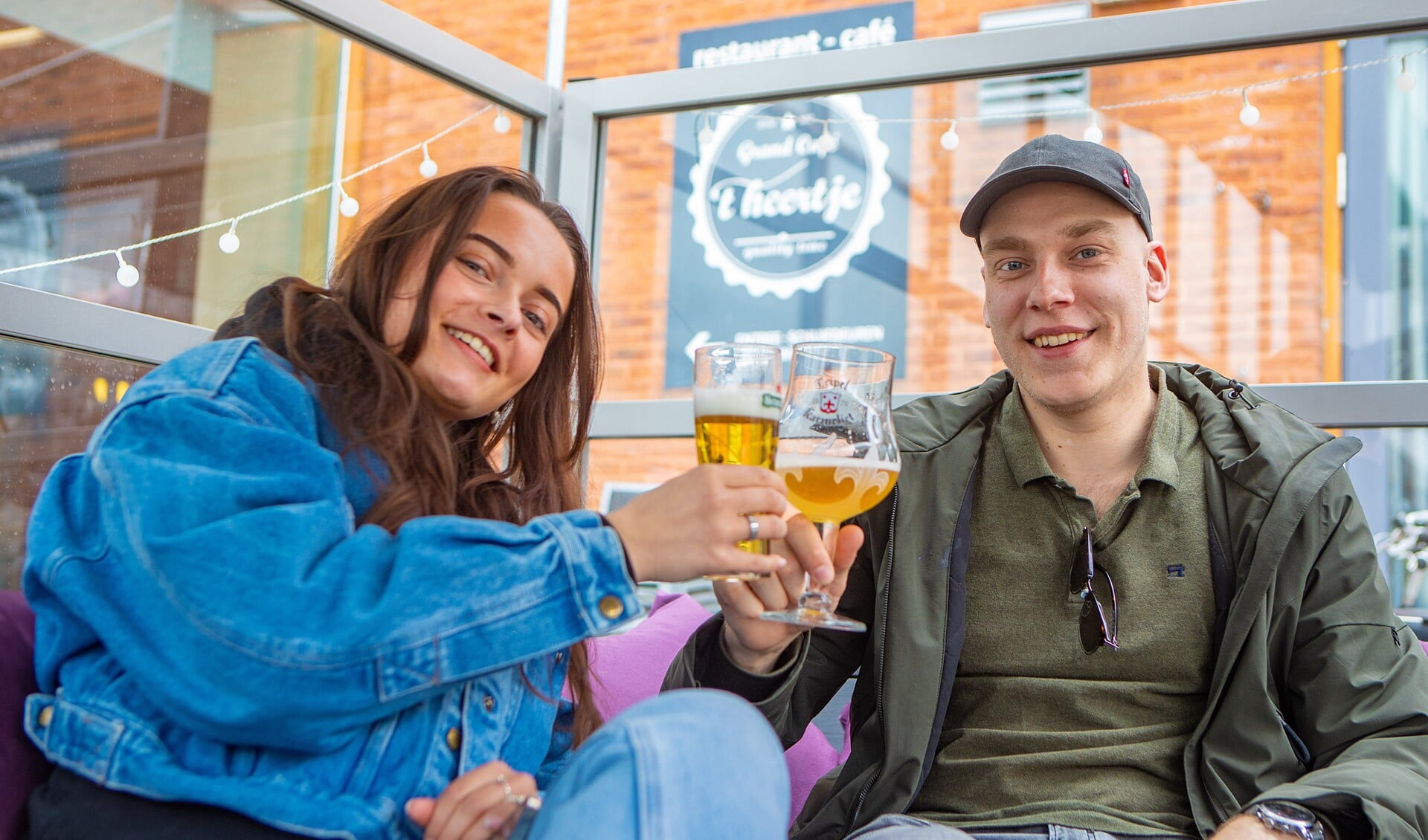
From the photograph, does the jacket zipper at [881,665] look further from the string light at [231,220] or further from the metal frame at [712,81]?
the string light at [231,220]

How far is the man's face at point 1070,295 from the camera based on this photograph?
6.10ft

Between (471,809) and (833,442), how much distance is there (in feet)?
1.72

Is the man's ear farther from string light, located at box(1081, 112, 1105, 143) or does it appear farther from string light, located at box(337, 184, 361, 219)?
string light, located at box(337, 184, 361, 219)

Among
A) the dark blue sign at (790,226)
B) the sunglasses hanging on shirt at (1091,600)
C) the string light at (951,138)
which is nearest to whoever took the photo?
the sunglasses hanging on shirt at (1091,600)

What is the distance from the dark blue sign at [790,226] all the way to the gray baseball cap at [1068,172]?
130 cm

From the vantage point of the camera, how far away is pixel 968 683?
5.89 ft

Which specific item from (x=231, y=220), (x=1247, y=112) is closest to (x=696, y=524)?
(x=231, y=220)

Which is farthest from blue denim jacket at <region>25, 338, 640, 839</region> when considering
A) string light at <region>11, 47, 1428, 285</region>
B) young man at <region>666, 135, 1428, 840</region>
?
string light at <region>11, 47, 1428, 285</region>

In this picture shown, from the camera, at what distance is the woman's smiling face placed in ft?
4.82

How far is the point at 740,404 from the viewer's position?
4.17ft

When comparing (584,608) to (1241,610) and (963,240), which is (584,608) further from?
(963,240)

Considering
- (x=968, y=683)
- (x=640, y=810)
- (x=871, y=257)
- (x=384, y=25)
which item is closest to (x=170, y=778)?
(x=640, y=810)

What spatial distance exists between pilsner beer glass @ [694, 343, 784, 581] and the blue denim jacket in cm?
18

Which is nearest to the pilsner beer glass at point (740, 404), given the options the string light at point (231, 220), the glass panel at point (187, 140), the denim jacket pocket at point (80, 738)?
the denim jacket pocket at point (80, 738)
